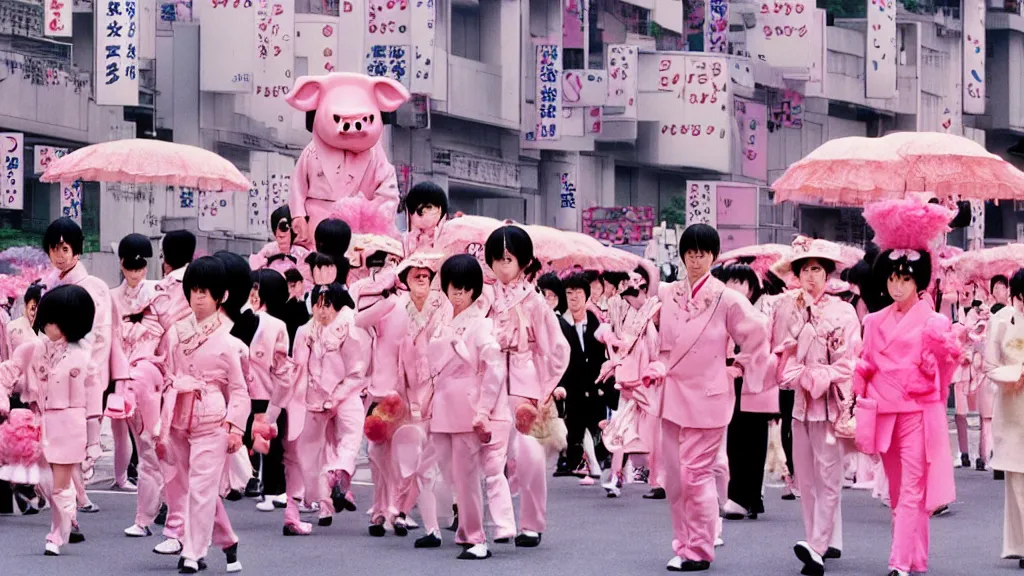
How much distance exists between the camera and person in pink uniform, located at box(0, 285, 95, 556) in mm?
10422

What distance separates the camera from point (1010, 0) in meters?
54.7

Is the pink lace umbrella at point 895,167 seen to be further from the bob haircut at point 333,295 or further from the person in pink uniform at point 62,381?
the person in pink uniform at point 62,381

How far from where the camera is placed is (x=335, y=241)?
12.2 meters

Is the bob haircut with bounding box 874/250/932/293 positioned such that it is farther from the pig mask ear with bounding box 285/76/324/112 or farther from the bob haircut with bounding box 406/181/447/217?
the pig mask ear with bounding box 285/76/324/112

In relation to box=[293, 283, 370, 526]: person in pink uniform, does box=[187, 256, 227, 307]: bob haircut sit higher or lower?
higher

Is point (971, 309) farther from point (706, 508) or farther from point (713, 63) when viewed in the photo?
point (713, 63)

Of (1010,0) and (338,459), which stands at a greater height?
(1010,0)

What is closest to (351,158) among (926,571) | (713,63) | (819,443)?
(819,443)

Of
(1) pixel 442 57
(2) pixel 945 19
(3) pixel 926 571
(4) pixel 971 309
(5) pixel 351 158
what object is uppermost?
(2) pixel 945 19

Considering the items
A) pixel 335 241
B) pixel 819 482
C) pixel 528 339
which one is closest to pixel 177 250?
pixel 335 241

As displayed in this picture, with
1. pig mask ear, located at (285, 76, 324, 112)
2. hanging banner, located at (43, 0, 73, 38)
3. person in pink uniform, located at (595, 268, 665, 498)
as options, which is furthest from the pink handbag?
hanging banner, located at (43, 0, 73, 38)

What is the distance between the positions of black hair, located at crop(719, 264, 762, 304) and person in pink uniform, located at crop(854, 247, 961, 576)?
3.81 meters

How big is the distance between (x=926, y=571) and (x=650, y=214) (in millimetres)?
30207

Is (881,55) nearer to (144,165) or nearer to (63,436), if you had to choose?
(144,165)
